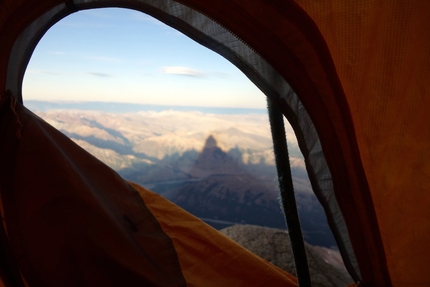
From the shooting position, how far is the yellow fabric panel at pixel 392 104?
2.35 ft

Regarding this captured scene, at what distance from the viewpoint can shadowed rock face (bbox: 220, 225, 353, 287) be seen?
2.37 metres

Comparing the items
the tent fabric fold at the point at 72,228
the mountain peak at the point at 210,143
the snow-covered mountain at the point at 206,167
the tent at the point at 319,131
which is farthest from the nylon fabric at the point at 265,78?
the mountain peak at the point at 210,143

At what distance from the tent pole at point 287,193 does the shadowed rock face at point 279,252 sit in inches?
52.2

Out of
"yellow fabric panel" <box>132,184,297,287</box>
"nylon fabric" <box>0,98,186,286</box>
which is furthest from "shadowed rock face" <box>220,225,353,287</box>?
"nylon fabric" <box>0,98,186,286</box>

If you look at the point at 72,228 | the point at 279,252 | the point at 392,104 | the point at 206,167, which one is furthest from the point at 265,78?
the point at 206,167

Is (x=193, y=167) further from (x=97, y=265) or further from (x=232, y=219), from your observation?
(x=97, y=265)

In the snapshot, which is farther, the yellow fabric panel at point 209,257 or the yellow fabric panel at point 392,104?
the yellow fabric panel at point 209,257

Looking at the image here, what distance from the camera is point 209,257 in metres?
1.23

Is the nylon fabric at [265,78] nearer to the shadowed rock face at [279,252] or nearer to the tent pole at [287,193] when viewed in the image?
the tent pole at [287,193]

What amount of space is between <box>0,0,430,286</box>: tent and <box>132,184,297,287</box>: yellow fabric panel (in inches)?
9.7

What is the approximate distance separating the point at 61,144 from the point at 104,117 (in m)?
13.4

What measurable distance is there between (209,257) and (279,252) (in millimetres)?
1441

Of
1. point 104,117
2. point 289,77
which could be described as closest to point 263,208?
point 289,77

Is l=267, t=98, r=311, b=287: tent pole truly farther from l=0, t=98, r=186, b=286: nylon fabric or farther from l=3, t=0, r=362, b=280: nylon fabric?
l=0, t=98, r=186, b=286: nylon fabric
